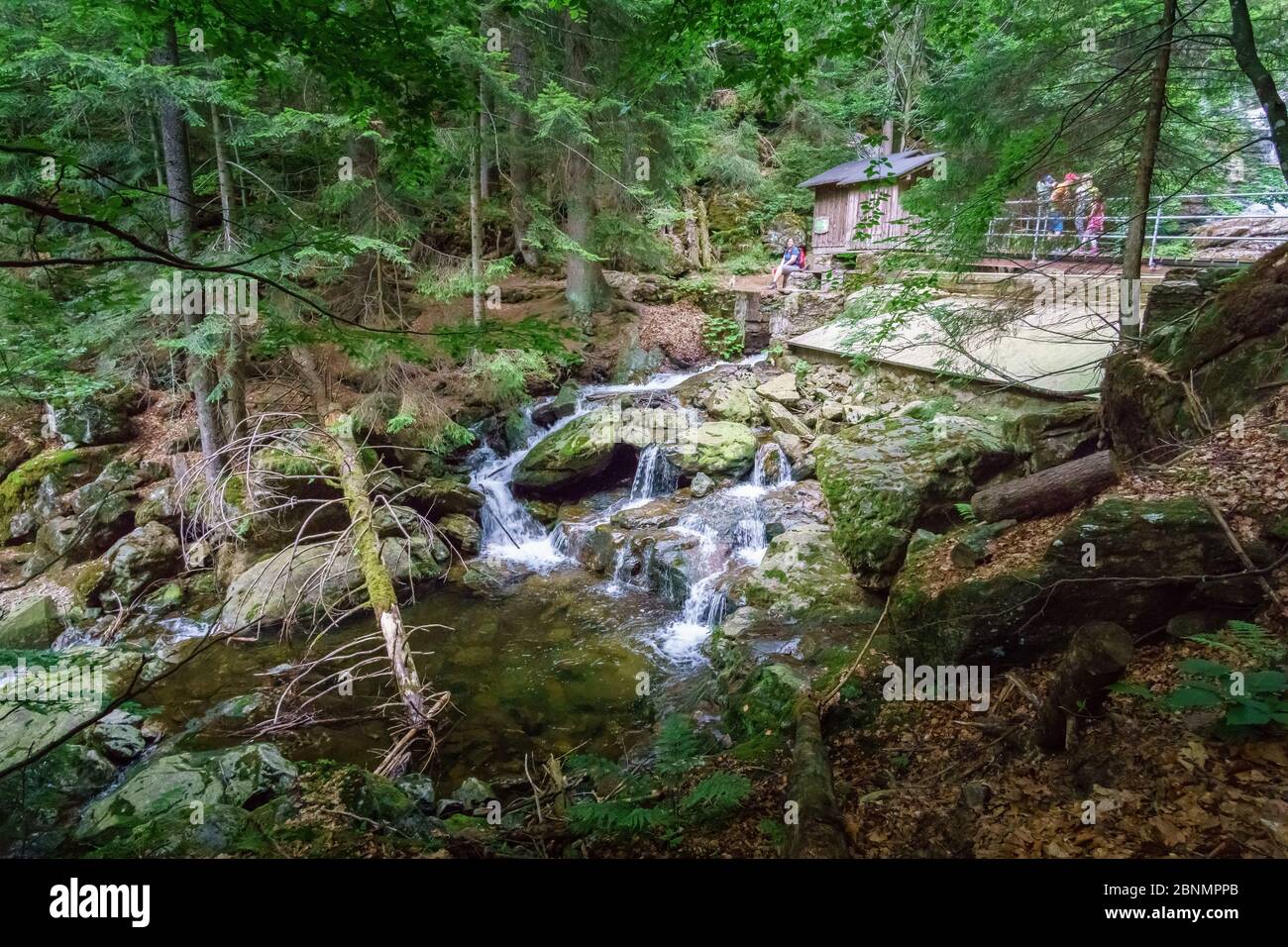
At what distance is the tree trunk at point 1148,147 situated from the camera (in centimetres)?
513

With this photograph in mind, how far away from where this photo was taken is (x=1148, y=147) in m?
5.42

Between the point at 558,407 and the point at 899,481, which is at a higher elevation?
the point at 558,407

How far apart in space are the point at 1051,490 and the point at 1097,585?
1502 mm

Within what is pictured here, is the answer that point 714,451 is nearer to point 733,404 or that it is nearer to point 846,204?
point 733,404

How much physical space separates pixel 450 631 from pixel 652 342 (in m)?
9.89

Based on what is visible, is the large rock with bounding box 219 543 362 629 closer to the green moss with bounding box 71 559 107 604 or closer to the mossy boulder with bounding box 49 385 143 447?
the green moss with bounding box 71 559 107 604

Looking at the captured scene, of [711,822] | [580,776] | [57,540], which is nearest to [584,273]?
[57,540]

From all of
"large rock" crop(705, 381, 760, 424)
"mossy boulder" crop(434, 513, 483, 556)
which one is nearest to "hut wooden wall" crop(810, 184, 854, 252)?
"large rock" crop(705, 381, 760, 424)

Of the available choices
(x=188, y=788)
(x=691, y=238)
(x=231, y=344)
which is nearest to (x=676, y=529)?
(x=188, y=788)

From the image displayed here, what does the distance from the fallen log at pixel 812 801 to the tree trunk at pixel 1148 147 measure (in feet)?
17.5

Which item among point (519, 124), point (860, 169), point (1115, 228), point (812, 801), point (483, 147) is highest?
point (860, 169)

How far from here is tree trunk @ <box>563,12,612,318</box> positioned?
40.2 feet

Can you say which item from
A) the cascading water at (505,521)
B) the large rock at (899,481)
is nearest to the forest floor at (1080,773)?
the large rock at (899,481)

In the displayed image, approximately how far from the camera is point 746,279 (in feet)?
65.9
